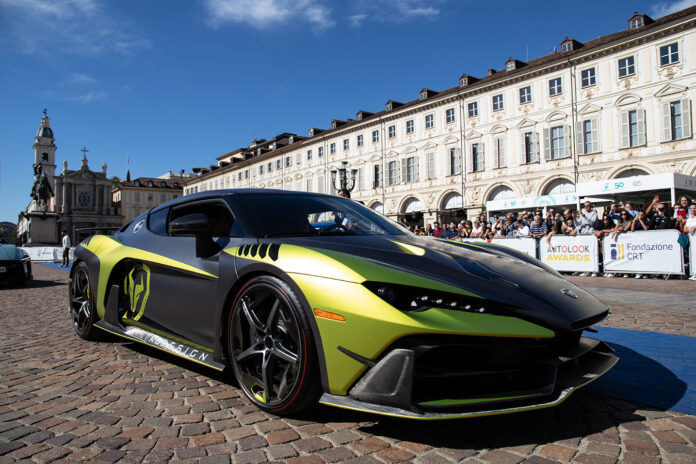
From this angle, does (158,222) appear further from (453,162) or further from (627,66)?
(453,162)

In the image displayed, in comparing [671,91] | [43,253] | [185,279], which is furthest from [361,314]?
[43,253]

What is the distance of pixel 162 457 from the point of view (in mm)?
1991

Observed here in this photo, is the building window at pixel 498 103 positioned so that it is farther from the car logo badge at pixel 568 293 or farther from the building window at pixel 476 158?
the car logo badge at pixel 568 293

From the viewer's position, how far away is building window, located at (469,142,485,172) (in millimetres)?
35781

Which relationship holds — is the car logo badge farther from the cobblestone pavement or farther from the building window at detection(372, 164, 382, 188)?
the building window at detection(372, 164, 382, 188)

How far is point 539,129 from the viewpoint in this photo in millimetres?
32594

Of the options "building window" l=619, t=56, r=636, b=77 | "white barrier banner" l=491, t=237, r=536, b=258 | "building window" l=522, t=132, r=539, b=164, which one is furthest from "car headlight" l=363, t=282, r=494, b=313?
"building window" l=522, t=132, r=539, b=164

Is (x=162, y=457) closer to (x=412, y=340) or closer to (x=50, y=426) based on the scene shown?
(x=50, y=426)

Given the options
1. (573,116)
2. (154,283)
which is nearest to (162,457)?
(154,283)

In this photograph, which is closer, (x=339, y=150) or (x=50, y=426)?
(x=50, y=426)

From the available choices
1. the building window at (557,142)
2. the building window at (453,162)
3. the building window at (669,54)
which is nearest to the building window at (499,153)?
the building window at (453,162)

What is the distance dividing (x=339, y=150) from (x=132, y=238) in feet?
150

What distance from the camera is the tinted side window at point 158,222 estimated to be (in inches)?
143

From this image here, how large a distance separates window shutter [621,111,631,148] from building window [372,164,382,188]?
2080 centimetres
